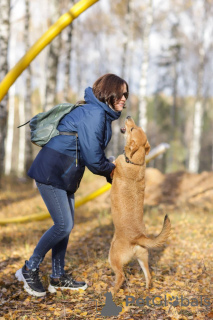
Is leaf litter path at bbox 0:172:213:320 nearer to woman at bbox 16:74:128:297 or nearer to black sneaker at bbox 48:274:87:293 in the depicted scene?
black sneaker at bbox 48:274:87:293

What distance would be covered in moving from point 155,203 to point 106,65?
22139 millimetres

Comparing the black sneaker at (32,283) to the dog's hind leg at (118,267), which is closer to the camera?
the dog's hind leg at (118,267)

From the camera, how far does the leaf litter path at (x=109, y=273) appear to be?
10.4 feet

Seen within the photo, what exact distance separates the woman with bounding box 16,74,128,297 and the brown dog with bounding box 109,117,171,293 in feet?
0.62

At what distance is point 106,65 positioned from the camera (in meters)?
29.5

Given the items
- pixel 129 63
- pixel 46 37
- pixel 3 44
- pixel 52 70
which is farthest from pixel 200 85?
pixel 46 37

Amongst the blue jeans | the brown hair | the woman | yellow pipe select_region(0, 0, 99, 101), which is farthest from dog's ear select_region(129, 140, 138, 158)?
yellow pipe select_region(0, 0, 99, 101)

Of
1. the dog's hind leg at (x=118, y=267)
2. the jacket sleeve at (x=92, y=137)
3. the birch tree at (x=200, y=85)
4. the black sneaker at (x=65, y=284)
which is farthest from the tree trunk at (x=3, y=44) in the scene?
the birch tree at (x=200, y=85)

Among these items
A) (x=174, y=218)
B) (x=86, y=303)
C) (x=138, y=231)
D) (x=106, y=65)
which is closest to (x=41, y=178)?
(x=138, y=231)

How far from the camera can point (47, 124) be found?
335cm

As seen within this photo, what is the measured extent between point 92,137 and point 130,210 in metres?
0.89

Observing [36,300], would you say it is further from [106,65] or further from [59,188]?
[106,65]

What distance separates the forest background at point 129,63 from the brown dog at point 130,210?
5.94 m

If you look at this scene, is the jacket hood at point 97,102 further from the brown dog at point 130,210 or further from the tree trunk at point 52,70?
the tree trunk at point 52,70
